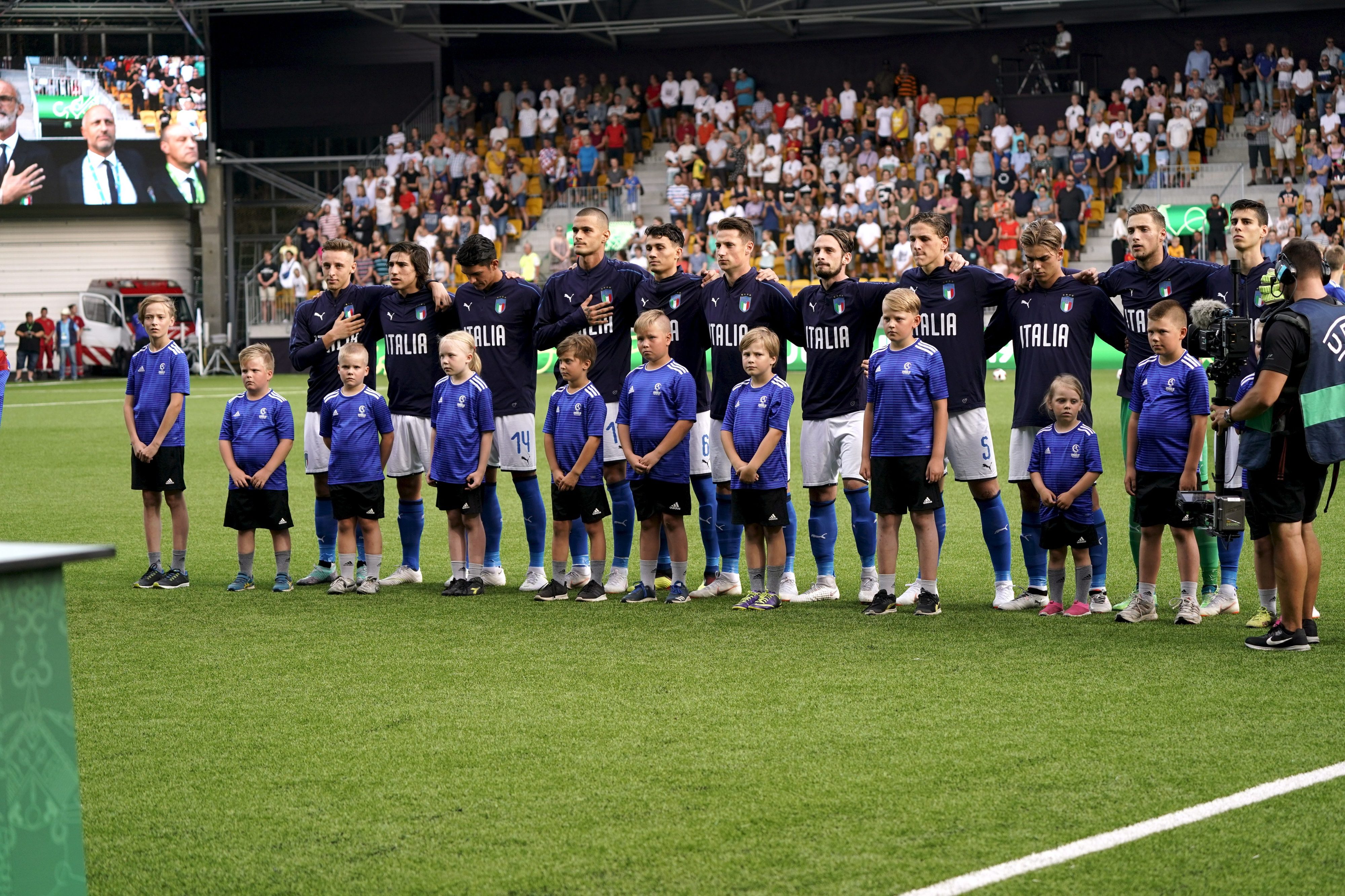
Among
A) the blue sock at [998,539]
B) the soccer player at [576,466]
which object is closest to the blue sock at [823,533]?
the blue sock at [998,539]

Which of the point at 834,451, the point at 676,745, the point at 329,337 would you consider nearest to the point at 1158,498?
the point at 834,451

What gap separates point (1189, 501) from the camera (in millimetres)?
6895

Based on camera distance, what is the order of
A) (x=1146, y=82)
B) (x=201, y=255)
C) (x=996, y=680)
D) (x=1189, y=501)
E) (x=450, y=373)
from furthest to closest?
(x=201, y=255), (x=1146, y=82), (x=450, y=373), (x=1189, y=501), (x=996, y=680)

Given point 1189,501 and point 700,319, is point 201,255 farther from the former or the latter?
point 1189,501

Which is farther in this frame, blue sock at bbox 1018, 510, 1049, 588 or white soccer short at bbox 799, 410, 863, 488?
white soccer short at bbox 799, 410, 863, 488

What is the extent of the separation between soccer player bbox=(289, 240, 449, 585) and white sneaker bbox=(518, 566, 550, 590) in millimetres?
1098

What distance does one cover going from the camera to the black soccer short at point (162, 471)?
8.90 metres

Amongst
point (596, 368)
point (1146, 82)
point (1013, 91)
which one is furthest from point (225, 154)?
point (596, 368)

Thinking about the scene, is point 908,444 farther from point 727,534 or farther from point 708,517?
point 708,517

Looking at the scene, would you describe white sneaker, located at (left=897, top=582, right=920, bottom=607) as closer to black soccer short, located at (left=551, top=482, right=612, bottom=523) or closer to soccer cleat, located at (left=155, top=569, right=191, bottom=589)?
black soccer short, located at (left=551, top=482, right=612, bottom=523)

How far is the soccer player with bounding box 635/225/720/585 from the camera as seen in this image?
28.5ft

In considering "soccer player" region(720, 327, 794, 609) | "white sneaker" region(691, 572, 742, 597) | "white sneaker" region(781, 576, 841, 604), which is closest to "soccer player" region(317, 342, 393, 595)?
"white sneaker" region(691, 572, 742, 597)

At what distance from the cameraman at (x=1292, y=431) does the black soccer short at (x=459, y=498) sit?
4.17m

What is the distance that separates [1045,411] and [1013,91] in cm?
2812
